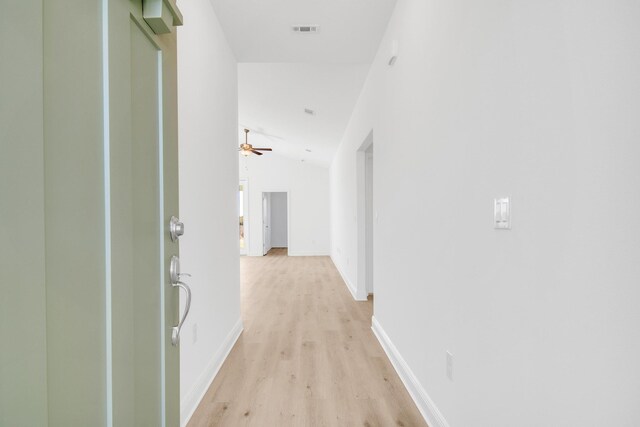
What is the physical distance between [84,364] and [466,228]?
133 cm

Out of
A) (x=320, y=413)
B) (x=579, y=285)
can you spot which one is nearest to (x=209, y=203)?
(x=320, y=413)

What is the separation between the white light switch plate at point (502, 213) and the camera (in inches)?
44.1

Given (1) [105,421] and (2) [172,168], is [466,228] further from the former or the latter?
(1) [105,421]

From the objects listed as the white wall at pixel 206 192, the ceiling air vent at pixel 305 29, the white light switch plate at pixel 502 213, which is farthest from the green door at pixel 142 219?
the ceiling air vent at pixel 305 29

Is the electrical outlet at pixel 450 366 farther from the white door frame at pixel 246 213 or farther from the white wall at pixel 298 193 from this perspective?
the white door frame at pixel 246 213

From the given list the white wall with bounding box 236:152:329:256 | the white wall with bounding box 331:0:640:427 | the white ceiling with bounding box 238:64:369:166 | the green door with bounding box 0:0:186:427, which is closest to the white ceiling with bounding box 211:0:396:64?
the white ceiling with bounding box 238:64:369:166

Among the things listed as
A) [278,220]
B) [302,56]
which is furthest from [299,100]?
[278,220]

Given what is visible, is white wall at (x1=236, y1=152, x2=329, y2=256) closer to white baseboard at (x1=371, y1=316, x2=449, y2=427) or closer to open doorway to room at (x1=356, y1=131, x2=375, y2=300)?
open doorway to room at (x1=356, y1=131, x2=375, y2=300)

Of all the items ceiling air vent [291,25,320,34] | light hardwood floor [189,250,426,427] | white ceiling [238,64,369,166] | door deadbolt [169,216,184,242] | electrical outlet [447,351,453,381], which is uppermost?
white ceiling [238,64,369,166]

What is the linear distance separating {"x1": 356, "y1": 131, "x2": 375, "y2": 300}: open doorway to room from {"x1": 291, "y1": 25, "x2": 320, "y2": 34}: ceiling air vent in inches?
75.2

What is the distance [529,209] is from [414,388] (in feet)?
4.90

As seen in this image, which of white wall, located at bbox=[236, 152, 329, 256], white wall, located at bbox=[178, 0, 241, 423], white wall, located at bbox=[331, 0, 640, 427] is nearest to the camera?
white wall, located at bbox=[331, 0, 640, 427]

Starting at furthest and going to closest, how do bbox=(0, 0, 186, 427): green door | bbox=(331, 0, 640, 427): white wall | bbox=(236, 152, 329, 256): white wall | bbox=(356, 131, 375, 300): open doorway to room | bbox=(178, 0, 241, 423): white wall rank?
bbox=(236, 152, 329, 256): white wall
bbox=(356, 131, 375, 300): open doorway to room
bbox=(178, 0, 241, 423): white wall
bbox=(331, 0, 640, 427): white wall
bbox=(0, 0, 186, 427): green door

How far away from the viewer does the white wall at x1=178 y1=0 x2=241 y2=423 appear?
6.12ft
